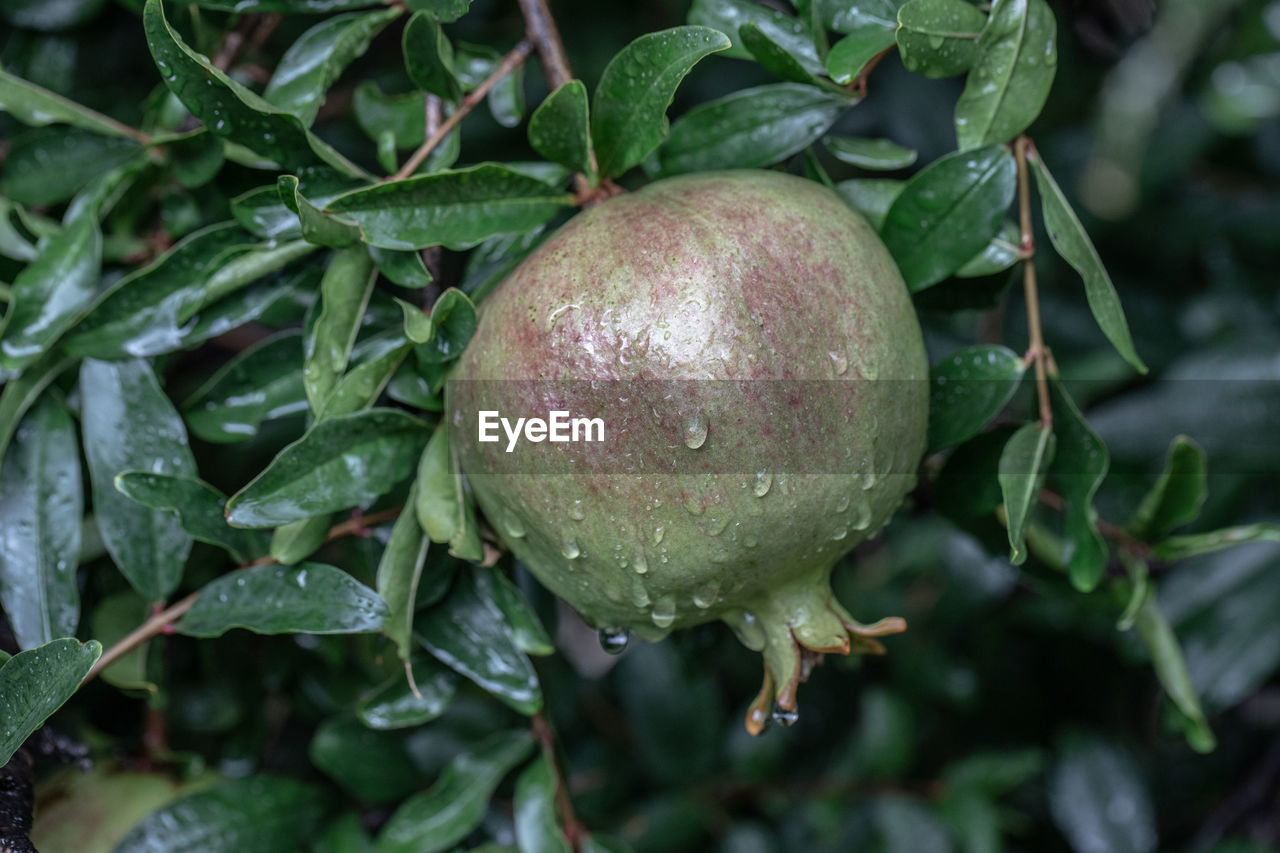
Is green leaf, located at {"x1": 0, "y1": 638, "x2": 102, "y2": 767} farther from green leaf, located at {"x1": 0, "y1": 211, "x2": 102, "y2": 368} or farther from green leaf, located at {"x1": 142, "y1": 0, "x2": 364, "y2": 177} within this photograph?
green leaf, located at {"x1": 142, "y1": 0, "x2": 364, "y2": 177}

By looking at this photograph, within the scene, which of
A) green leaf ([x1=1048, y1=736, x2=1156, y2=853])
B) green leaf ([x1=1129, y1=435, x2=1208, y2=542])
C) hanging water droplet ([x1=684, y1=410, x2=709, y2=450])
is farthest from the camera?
green leaf ([x1=1048, y1=736, x2=1156, y2=853])

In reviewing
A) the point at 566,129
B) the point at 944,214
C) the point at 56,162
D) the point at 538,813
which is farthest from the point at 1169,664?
the point at 56,162

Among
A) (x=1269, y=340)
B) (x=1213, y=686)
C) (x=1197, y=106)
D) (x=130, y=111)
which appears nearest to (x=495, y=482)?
(x=130, y=111)

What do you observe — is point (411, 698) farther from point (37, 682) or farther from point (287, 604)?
point (37, 682)

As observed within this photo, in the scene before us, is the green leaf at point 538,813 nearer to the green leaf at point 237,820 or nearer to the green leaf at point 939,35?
the green leaf at point 237,820

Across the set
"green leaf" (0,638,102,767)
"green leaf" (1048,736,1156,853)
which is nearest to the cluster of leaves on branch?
"green leaf" (0,638,102,767)

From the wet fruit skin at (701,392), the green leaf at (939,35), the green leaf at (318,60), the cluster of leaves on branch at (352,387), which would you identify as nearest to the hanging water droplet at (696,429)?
the wet fruit skin at (701,392)

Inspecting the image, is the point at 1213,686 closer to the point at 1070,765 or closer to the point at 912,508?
the point at 1070,765

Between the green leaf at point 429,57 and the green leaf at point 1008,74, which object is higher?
the green leaf at point 429,57
